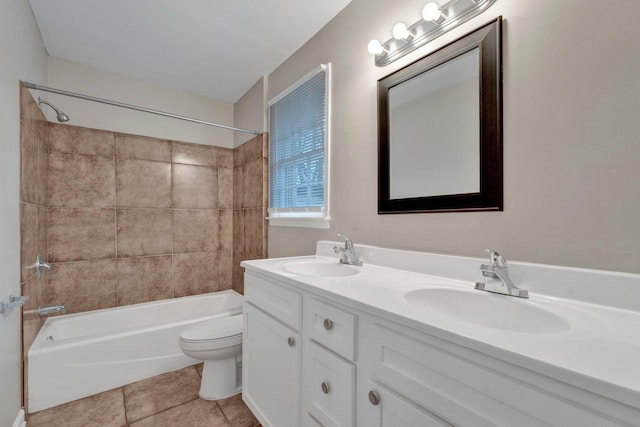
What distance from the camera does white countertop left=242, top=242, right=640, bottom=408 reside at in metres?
0.45

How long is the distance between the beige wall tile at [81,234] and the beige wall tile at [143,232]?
0.07 meters

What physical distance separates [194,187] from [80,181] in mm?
896

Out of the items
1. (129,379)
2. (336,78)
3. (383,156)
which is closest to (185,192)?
(129,379)

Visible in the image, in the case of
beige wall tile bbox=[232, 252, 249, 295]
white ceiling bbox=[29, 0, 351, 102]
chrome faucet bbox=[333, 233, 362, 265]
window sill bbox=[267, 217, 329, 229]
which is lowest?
beige wall tile bbox=[232, 252, 249, 295]

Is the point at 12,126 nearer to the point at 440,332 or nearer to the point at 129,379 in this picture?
the point at 129,379

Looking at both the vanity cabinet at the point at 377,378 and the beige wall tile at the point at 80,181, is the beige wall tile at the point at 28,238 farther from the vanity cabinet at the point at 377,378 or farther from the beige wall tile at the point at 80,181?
the vanity cabinet at the point at 377,378

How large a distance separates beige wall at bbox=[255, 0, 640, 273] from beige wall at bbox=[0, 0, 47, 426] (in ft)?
6.30

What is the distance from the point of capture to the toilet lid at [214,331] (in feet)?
5.64

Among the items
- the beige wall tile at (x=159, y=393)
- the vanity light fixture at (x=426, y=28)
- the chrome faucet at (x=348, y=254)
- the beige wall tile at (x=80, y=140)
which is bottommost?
the beige wall tile at (x=159, y=393)

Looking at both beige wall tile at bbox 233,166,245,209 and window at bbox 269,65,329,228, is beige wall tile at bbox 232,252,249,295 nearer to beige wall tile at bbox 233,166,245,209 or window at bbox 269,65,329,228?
beige wall tile at bbox 233,166,245,209

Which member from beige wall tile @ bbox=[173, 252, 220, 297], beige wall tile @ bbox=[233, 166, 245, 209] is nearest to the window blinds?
beige wall tile @ bbox=[233, 166, 245, 209]

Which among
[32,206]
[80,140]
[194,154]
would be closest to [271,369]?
[32,206]

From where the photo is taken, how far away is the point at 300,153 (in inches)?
82.6

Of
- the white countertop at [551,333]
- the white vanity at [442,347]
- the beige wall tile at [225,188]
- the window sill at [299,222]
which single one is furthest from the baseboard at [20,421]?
the beige wall tile at [225,188]
